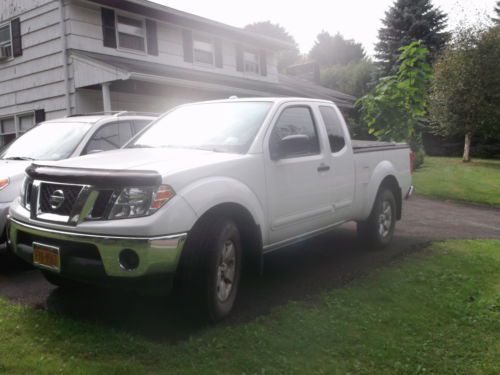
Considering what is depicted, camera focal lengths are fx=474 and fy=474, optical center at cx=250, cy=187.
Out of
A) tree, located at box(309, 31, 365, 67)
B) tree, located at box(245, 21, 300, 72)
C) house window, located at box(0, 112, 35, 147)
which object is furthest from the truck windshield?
tree, located at box(309, 31, 365, 67)

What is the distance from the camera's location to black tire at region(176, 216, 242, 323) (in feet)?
11.1

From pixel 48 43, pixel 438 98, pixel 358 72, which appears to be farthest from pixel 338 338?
pixel 358 72

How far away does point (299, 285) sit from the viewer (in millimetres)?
4793

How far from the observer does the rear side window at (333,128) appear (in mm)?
5420

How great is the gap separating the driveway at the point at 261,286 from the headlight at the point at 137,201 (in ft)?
3.12

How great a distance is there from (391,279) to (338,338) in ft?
5.50

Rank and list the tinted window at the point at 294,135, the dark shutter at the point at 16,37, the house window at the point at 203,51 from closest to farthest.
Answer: the tinted window at the point at 294,135
the dark shutter at the point at 16,37
the house window at the point at 203,51

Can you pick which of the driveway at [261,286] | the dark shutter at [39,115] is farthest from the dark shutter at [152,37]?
the driveway at [261,286]

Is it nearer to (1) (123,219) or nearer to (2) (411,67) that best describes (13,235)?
(1) (123,219)

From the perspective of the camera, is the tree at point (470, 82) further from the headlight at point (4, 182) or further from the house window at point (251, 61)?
the headlight at point (4, 182)

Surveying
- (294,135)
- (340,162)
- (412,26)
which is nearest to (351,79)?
(412,26)

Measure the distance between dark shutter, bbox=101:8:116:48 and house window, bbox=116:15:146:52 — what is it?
19 centimetres

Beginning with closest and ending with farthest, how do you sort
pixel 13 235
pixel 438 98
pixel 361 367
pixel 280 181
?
1. pixel 361 367
2. pixel 13 235
3. pixel 280 181
4. pixel 438 98

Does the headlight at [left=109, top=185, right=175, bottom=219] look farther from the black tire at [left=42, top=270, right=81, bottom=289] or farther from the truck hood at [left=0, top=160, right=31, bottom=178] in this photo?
the truck hood at [left=0, top=160, right=31, bottom=178]
